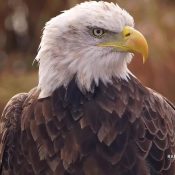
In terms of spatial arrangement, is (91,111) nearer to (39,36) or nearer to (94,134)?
(94,134)

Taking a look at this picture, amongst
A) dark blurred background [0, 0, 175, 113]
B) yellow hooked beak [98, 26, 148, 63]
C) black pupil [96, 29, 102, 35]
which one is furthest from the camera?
dark blurred background [0, 0, 175, 113]

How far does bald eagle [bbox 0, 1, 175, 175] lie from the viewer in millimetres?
5125

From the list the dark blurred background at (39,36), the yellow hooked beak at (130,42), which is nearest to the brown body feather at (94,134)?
the yellow hooked beak at (130,42)

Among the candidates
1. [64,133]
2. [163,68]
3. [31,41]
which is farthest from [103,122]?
[31,41]

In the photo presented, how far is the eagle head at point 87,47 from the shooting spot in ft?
16.9

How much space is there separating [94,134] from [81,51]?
1.42ft

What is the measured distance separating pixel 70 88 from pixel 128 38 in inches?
16.4

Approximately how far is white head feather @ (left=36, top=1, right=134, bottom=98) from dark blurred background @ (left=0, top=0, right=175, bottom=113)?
3.25 m

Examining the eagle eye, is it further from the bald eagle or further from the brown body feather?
the brown body feather

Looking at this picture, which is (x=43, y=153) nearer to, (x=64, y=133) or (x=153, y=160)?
(x=64, y=133)

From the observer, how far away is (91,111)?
17.1ft

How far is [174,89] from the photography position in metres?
9.20

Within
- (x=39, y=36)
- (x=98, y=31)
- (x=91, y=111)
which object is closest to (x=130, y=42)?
(x=98, y=31)

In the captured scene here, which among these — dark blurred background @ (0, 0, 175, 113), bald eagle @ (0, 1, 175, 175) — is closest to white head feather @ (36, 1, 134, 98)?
bald eagle @ (0, 1, 175, 175)
